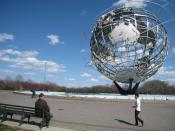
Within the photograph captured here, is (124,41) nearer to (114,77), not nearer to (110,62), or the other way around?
(110,62)

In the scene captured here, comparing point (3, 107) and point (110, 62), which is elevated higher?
point (110, 62)

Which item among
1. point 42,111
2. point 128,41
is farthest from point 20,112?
point 128,41

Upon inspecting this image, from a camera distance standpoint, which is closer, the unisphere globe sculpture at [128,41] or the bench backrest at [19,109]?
the bench backrest at [19,109]

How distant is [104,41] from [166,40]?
6219 millimetres

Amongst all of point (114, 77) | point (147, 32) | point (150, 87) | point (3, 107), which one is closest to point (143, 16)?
point (147, 32)

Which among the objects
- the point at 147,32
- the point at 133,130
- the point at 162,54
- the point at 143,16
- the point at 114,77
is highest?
the point at 143,16

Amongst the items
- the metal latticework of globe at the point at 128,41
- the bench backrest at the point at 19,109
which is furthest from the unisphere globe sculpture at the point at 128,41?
the bench backrest at the point at 19,109

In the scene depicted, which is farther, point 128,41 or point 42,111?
point 128,41

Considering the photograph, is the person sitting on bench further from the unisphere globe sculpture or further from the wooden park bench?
the unisphere globe sculpture

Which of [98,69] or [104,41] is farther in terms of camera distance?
[98,69]

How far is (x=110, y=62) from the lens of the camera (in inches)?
1120

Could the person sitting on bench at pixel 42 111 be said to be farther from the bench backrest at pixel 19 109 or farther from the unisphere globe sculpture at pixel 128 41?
the unisphere globe sculpture at pixel 128 41

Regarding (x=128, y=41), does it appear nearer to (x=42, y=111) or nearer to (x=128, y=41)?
(x=128, y=41)

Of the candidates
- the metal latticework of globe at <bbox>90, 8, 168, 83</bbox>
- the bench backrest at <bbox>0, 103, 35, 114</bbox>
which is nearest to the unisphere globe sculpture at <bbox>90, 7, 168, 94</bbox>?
the metal latticework of globe at <bbox>90, 8, 168, 83</bbox>
